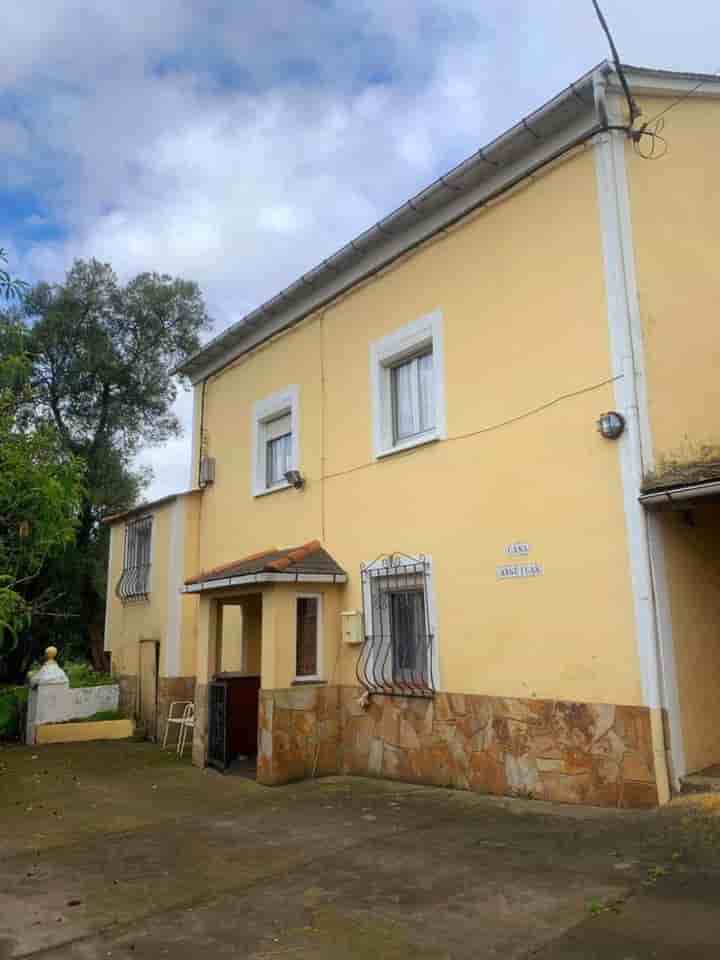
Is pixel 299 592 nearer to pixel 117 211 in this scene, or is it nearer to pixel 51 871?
pixel 51 871

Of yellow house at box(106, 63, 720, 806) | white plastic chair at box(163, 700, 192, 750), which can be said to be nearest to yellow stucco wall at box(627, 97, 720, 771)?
yellow house at box(106, 63, 720, 806)

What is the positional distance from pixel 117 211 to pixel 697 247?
331 inches

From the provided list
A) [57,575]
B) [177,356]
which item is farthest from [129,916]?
[177,356]

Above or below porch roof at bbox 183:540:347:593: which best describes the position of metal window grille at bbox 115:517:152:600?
above

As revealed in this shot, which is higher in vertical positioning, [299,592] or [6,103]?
[6,103]

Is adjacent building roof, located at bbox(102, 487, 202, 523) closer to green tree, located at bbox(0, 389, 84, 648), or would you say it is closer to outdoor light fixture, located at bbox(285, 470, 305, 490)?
outdoor light fixture, located at bbox(285, 470, 305, 490)

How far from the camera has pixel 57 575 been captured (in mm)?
18828

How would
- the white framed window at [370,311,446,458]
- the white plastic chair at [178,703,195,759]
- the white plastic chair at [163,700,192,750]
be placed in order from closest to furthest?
1. the white framed window at [370,311,446,458]
2. the white plastic chair at [178,703,195,759]
3. the white plastic chair at [163,700,192,750]

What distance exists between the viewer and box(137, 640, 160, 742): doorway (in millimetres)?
12891

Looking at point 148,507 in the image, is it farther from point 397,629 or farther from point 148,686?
point 397,629

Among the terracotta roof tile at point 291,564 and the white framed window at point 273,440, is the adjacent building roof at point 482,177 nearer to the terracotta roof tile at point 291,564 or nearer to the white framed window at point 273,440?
the white framed window at point 273,440

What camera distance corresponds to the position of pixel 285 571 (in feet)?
29.8

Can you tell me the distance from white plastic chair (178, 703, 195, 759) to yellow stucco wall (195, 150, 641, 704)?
2.98 meters

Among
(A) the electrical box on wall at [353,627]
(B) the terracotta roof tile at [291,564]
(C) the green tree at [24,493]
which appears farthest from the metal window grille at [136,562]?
(C) the green tree at [24,493]
